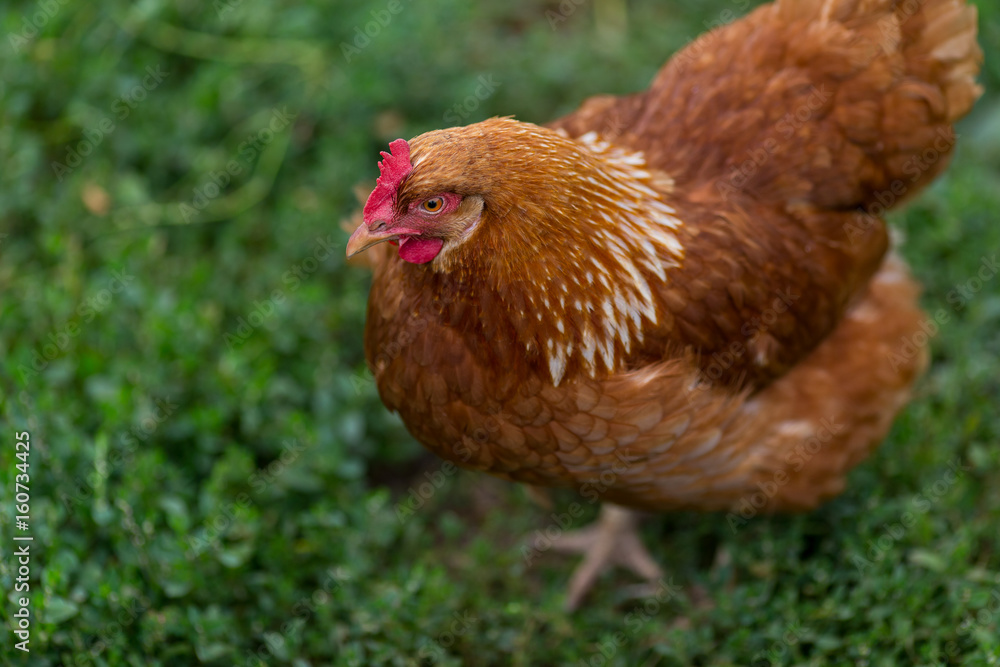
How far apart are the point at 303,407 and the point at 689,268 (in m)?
1.80

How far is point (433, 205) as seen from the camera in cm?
216

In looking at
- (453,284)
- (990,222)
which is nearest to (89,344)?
(453,284)

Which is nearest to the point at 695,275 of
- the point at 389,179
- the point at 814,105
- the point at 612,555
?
the point at 814,105

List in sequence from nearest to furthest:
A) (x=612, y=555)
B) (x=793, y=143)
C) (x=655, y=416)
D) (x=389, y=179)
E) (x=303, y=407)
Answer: (x=389, y=179), (x=655, y=416), (x=793, y=143), (x=612, y=555), (x=303, y=407)

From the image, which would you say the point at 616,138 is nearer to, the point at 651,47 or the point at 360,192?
the point at 360,192

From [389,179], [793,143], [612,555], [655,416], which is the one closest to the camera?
[389,179]

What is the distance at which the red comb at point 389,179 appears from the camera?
214 cm

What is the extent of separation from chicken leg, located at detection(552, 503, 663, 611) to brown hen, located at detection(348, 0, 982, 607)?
476mm

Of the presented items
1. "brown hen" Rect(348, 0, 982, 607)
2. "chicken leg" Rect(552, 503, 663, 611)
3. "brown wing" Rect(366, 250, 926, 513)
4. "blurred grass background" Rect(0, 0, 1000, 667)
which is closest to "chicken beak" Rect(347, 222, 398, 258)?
"brown hen" Rect(348, 0, 982, 607)

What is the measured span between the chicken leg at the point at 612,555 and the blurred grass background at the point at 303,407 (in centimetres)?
9

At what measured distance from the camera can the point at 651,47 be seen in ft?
15.7

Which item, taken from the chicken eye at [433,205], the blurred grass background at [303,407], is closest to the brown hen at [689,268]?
the chicken eye at [433,205]

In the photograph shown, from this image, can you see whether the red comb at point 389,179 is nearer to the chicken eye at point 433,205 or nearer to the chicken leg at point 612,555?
the chicken eye at point 433,205

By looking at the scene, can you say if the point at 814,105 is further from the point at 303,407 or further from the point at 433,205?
the point at 303,407
